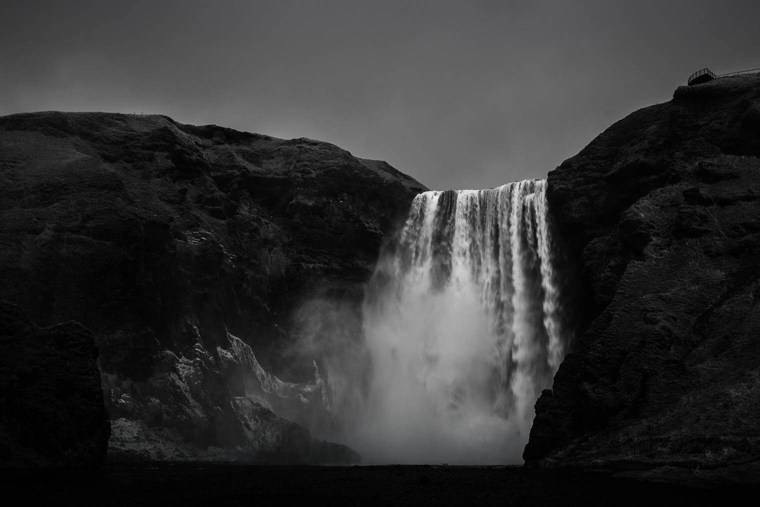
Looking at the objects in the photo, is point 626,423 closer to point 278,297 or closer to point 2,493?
point 2,493

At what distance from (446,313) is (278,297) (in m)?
15.8

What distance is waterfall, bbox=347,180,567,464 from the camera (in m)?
49.0

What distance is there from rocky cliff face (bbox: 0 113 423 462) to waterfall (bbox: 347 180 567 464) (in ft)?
13.0

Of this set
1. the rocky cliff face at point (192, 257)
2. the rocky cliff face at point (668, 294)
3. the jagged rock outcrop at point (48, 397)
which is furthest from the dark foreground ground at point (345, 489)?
the rocky cliff face at point (192, 257)

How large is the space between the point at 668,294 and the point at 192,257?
3474cm

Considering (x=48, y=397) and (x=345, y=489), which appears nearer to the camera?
(x=345, y=489)

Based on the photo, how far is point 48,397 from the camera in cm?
2698

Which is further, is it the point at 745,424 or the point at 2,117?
the point at 2,117

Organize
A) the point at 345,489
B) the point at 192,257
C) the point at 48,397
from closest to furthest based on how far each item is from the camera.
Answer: the point at 345,489, the point at 48,397, the point at 192,257

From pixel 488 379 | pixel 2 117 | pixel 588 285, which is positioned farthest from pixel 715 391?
pixel 2 117

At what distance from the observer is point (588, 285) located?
4525 cm

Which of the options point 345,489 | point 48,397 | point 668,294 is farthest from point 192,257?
point 668,294

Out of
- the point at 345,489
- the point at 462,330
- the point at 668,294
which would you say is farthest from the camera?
the point at 462,330

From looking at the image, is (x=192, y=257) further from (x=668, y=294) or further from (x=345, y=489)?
(x=668, y=294)
